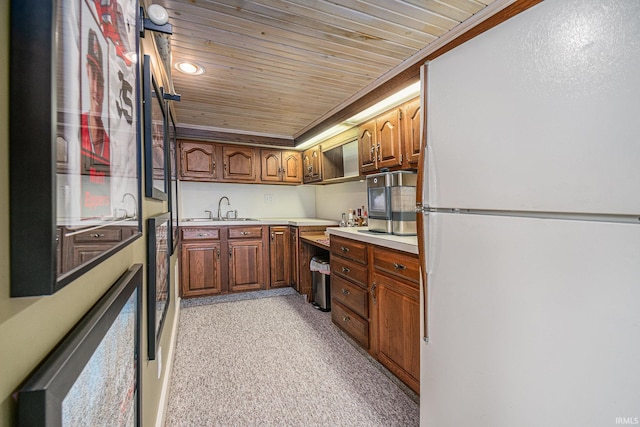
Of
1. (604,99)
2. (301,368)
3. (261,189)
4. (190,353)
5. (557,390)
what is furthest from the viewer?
(261,189)

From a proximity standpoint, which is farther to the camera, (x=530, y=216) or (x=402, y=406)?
(x=402, y=406)

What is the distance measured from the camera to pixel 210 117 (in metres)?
3.23

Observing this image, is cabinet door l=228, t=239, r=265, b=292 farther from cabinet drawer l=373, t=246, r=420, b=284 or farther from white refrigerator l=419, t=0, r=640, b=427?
white refrigerator l=419, t=0, r=640, b=427

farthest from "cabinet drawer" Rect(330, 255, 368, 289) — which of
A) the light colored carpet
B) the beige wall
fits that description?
the beige wall

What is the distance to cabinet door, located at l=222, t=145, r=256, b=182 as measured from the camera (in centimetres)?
380

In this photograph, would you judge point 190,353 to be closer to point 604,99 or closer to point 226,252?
point 226,252

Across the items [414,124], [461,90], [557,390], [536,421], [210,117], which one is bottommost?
[536,421]

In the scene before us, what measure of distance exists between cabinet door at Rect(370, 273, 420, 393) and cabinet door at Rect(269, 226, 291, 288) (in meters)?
1.91

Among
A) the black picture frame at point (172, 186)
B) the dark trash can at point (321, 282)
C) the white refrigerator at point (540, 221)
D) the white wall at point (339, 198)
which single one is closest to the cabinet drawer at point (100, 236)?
the white refrigerator at point (540, 221)

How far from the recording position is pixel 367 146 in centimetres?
263

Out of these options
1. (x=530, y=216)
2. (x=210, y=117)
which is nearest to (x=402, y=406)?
(x=530, y=216)

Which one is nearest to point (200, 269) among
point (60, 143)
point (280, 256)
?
point (280, 256)

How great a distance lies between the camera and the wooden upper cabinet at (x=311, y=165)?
12.3ft

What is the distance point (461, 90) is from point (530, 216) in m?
0.54
